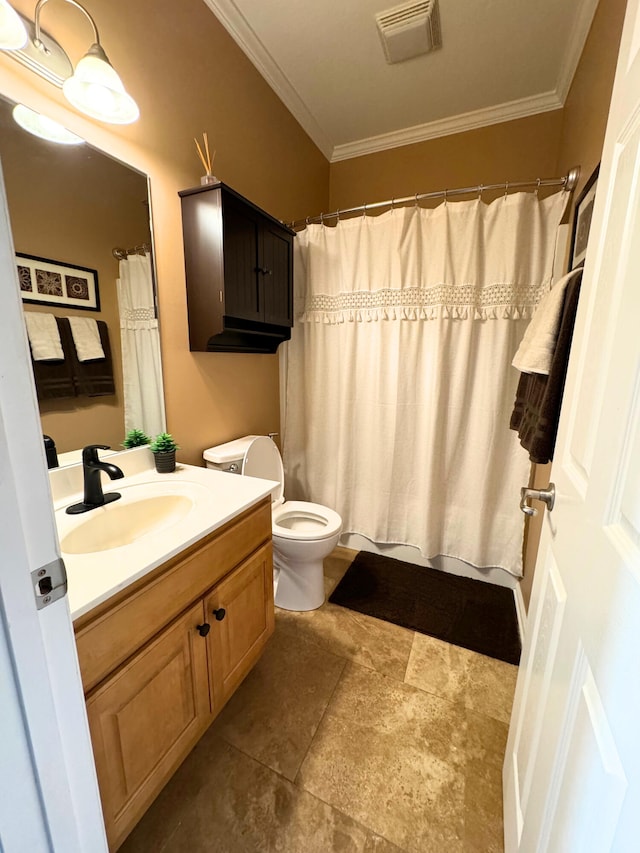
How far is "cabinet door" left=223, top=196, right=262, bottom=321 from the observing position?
1439 mm

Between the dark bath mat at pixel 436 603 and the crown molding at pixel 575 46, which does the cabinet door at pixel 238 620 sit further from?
the crown molding at pixel 575 46

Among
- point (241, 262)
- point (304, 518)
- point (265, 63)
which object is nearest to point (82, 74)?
point (241, 262)

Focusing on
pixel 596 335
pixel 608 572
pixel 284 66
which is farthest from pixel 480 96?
pixel 608 572

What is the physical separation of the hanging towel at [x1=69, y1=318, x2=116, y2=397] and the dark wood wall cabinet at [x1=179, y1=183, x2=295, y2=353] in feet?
1.28

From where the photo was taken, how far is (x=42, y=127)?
3.27ft

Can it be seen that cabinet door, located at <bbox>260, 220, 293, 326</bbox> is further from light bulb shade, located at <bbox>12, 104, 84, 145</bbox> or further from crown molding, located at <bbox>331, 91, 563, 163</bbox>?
crown molding, located at <bbox>331, 91, 563, 163</bbox>

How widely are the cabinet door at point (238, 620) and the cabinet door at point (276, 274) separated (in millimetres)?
1183

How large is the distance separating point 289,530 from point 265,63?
2.35 m

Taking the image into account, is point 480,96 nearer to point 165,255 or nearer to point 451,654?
point 165,255

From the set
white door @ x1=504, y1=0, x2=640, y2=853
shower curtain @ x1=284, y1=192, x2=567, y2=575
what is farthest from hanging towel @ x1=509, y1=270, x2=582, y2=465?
shower curtain @ x1=284, y1=192, x2=567, y2=575

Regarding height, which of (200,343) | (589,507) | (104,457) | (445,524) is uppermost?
(200,343)

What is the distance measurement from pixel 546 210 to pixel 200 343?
1697mm

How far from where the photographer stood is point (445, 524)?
207 centimetres

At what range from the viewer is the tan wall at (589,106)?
118 cm
